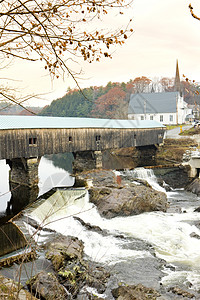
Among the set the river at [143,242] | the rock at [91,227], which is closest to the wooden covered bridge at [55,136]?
the river at [143,242]

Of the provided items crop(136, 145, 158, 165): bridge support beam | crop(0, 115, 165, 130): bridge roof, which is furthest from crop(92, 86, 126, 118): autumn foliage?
crop(0, 115, 165, 130): bridge roof

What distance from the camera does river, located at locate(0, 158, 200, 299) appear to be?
25.1 ft

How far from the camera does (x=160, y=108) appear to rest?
46.0 metres

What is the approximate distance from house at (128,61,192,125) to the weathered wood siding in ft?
62.2

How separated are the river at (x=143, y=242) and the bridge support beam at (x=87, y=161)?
877cm

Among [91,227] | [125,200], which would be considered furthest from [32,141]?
[91,227]

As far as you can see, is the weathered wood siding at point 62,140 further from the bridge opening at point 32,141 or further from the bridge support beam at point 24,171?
the bridge support beam at point 24,171

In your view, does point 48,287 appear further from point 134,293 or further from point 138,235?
point 138,235

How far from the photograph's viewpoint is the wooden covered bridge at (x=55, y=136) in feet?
55.2

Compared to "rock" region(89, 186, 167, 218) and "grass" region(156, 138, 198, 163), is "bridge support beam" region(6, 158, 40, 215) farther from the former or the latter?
"grass" region(156, 138, 198, 163)

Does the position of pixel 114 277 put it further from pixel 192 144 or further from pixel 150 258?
pixel 192 144

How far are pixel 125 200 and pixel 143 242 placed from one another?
11.2 feet

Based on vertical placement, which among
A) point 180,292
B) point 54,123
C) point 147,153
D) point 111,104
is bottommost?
point 180,292

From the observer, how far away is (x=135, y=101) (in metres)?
48.5
